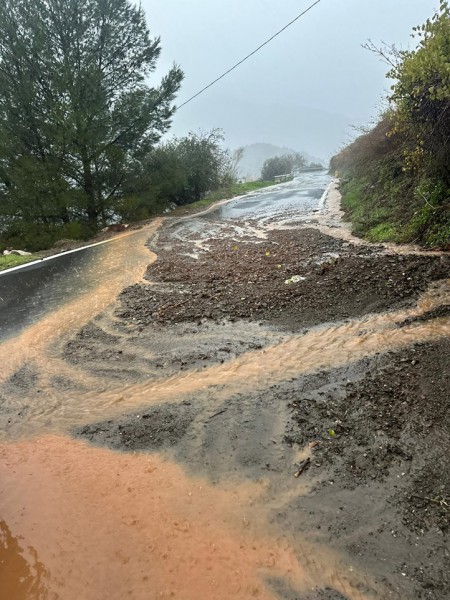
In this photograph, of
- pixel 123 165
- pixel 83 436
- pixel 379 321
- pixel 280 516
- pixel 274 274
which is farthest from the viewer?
pixel 123 165

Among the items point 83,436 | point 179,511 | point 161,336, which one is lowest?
point 179,511

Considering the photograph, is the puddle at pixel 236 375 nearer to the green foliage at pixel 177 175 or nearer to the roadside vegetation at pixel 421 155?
the roadside vegetation at pixel 421 155

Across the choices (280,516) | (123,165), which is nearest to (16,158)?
(123,165)

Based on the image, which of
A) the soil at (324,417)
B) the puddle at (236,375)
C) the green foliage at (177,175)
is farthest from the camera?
the green foliage at (177,175)

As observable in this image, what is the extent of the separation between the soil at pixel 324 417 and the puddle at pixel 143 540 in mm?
128

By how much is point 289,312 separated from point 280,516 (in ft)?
11.9

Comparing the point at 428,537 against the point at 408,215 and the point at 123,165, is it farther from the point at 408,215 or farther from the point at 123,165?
the point at 123,165

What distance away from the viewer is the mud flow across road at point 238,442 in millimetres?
2527

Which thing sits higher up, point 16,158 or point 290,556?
point 16,158

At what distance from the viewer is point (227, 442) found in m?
3.64

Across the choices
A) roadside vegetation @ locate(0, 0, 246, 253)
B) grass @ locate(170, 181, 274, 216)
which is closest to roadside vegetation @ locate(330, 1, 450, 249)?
grass @ locate(170, 181, 274, 216)

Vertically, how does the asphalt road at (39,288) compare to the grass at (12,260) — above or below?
below

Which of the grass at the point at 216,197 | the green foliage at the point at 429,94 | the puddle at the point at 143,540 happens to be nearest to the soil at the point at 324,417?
the puddle at the point at 143,540

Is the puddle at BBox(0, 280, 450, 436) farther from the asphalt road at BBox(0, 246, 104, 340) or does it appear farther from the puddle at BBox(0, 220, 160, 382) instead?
the asphalt road at BBox(0, 246, 104, 340)
